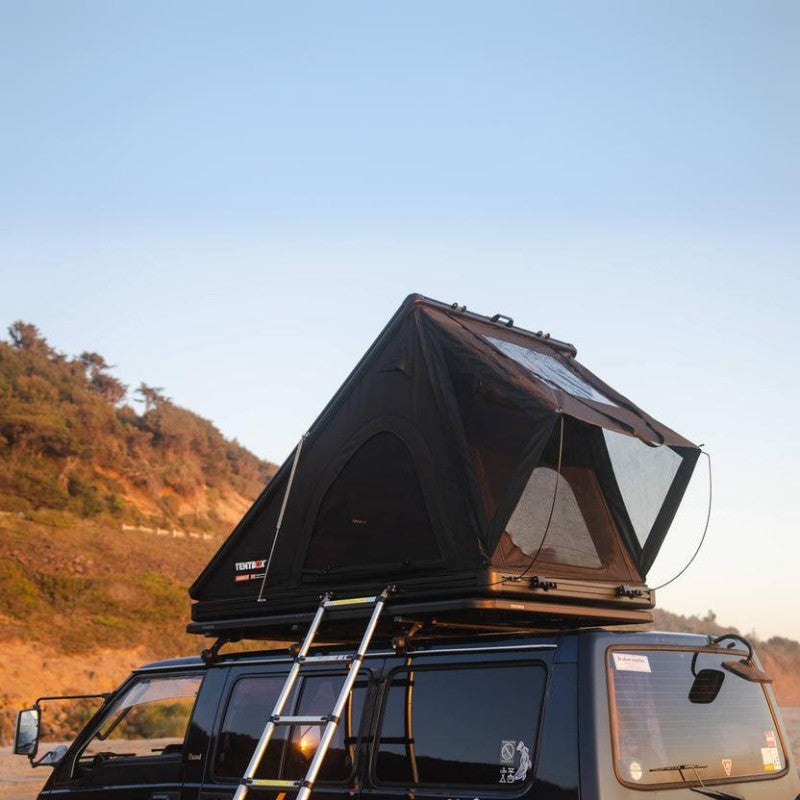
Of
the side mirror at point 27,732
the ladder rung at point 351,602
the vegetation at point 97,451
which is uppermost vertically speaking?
the vegetation at point 97,451

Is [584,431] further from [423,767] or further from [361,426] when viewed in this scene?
[423,767]

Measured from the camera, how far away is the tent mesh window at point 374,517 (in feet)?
20.5

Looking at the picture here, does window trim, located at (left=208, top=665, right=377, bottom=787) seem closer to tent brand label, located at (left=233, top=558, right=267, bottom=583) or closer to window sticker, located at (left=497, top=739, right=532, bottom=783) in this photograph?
tent brand label, located at (left=233, top=558, right=267, bottom=583)

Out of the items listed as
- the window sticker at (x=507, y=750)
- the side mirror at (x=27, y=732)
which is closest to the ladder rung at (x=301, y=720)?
the window sticker at (x=507, y=750)

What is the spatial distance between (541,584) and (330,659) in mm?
1236

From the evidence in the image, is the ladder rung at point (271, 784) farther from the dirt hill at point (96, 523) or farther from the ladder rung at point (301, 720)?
the dirt hill at point (96, 523)

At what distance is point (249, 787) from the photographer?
573 cm

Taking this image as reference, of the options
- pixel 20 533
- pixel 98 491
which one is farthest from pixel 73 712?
pixel 98 491

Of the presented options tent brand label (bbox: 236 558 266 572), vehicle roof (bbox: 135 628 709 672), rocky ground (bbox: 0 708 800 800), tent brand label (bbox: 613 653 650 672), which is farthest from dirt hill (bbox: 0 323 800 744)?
tent brand label (bbox: 613 653 650 672)

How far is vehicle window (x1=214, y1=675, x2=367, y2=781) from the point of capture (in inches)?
222

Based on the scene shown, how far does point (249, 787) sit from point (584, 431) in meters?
2.92

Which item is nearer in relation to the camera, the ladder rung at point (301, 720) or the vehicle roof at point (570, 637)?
the vehicle roof at point (570, 637)

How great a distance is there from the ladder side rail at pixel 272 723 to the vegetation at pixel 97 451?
129 ft

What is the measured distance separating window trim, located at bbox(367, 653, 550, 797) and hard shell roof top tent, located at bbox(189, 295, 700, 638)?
0.36 metres
